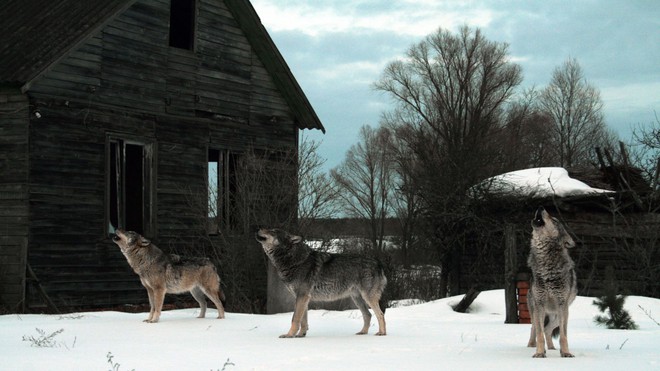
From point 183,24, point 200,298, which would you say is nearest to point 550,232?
point 200,298

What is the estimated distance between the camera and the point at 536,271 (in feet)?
28.2

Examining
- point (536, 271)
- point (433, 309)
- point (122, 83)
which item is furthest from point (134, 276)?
point (536, 271)

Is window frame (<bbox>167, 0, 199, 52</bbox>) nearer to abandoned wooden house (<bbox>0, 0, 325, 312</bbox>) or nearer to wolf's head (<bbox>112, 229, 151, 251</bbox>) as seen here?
abandoned wooden house (<bbox>0, 0, 325, 312</bbox>)

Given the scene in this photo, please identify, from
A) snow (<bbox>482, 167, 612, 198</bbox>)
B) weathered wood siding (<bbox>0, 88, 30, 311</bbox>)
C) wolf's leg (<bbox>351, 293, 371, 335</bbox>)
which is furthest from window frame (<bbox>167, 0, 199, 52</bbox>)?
wolf's leg (<bbox>351, 293, 371, 335</bbox>)

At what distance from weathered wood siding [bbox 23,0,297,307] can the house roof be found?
0.32 meters

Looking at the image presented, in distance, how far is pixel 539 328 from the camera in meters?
8.30

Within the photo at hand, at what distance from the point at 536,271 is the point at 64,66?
38.6 ft

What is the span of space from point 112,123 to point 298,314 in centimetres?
943

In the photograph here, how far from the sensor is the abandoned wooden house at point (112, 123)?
1641cm

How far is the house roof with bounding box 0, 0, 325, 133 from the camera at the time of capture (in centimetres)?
1628

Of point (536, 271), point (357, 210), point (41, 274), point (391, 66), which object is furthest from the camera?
point (357, 210)

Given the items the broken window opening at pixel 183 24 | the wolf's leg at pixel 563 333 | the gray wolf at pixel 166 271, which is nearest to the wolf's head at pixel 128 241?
the gray wolf at pixel 166 271

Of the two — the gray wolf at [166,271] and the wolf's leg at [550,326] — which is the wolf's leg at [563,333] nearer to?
the wolf's leg at [550,326]

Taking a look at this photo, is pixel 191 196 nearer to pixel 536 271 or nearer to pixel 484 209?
pixel 484 209
